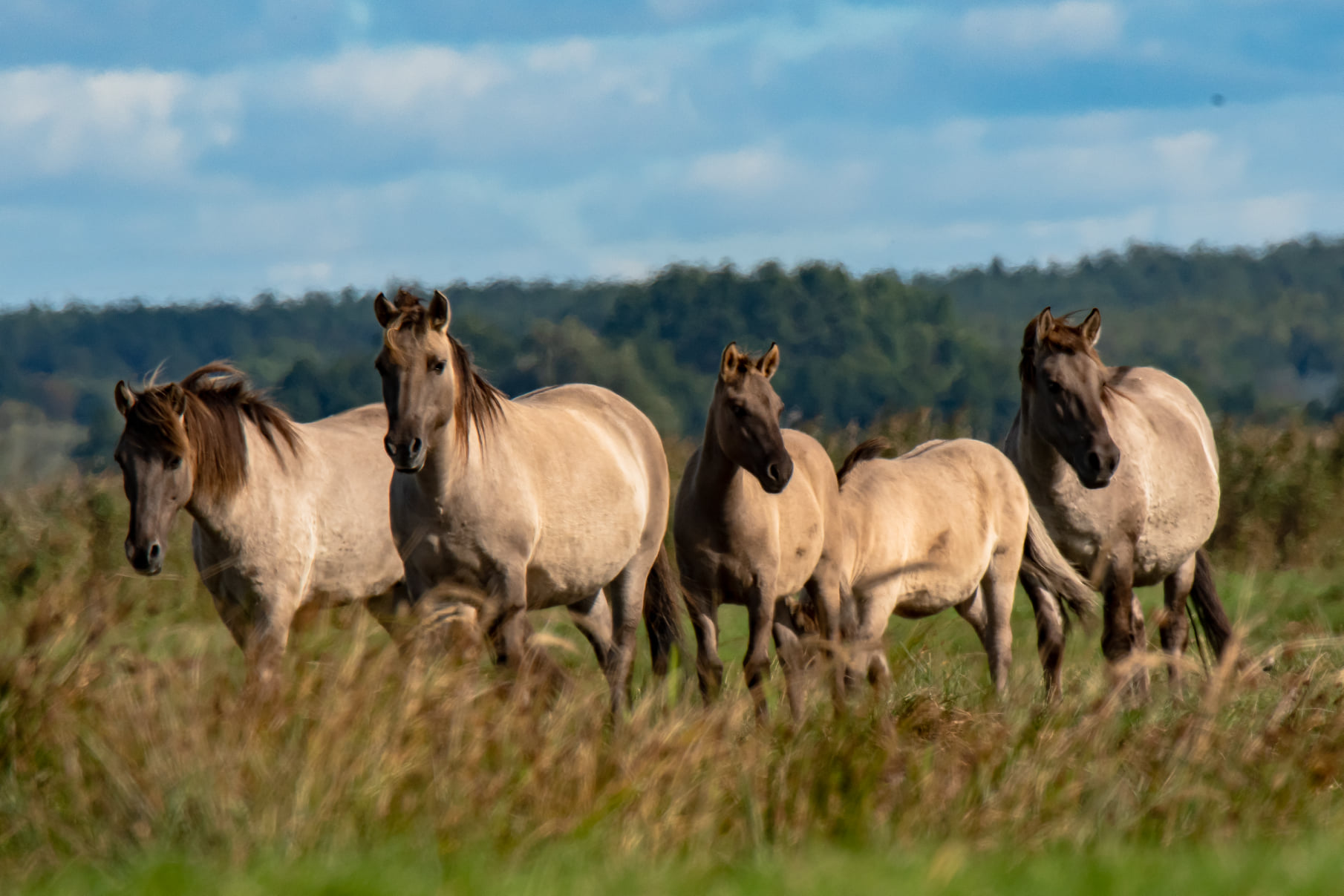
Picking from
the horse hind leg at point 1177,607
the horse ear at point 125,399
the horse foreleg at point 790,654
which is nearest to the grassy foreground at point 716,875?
the horse foreleg at point 790,654

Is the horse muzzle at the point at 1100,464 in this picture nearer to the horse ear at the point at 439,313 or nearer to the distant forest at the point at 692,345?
the horse ear at the point at 439,313

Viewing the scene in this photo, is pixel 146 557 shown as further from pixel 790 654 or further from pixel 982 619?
pixel 982 619

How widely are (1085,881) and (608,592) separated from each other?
4.55 m

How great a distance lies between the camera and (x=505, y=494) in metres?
6.76

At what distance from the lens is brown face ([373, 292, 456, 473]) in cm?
618

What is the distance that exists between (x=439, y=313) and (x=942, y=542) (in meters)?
3.45

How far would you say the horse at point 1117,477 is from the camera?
777 centimetres

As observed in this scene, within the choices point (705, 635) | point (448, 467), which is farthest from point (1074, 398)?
point (448, 467)

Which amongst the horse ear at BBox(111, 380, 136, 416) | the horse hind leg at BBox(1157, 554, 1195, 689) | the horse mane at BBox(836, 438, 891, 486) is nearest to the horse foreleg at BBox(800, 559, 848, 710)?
the horse mane at BBox(836, 438, 891, 486)

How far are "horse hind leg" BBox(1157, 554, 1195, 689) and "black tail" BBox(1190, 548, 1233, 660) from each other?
A: 0.08 m

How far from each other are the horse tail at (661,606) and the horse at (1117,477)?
2.16 metres

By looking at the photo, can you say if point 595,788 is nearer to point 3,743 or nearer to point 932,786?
point 932,786

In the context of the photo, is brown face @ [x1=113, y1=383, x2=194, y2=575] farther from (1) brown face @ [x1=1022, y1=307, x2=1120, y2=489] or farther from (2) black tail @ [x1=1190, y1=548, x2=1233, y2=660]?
(2) black tail @ [x1=1190, y1=548, x2=1233, y2=660]

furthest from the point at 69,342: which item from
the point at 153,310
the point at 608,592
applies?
the point at 608,592
